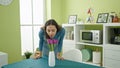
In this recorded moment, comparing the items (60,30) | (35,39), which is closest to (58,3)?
(35,39)

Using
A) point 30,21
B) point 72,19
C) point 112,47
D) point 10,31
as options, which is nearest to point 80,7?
point 72,19

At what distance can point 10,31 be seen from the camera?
377cm

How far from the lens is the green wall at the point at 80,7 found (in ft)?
12.5

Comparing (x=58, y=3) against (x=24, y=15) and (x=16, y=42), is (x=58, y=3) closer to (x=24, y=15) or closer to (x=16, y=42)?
(x=24, y=15)

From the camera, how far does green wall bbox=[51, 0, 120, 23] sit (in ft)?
12.5

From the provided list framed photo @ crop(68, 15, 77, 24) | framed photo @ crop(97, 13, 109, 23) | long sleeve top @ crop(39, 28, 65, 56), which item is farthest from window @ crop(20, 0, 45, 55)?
long sleeve top @ crop(39, 28, 65, 56)

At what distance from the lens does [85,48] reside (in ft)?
13.9

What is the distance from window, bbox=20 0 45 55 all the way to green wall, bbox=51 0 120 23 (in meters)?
0.38

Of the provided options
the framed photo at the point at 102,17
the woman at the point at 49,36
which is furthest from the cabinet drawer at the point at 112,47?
the woman at the point at 49,36

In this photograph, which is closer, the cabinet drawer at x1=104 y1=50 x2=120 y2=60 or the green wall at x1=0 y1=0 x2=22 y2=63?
the cabinet drawer at x1=104 y1=50 x2=120 y2=60

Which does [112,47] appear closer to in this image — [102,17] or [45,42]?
[102,17]

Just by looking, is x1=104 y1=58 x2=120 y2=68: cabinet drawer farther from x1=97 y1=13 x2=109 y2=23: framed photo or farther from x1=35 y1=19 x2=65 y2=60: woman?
x1=35 y1=19 x2=65 y2=60: woman

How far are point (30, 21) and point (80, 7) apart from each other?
1335 millimetres

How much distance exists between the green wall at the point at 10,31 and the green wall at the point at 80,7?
1.15 metres
